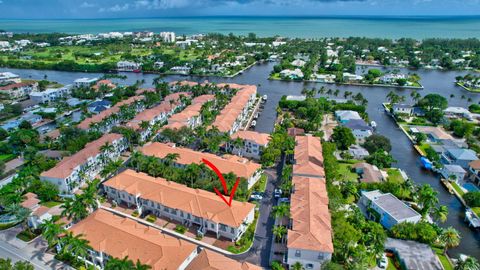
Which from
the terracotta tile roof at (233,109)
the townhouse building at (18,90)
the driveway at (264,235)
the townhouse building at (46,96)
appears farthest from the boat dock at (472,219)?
the townhouse building at (18,90)

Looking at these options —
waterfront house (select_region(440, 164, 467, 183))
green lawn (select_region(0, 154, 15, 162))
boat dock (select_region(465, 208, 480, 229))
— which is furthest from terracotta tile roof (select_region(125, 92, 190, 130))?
boat dock (select_region(465, 208, 480, 229))

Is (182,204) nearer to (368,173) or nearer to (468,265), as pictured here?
(368,173)

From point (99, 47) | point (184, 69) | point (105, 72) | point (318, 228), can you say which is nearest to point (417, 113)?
point (318, 228)

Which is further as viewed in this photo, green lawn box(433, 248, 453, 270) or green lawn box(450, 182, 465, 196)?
green lawn box(450, 182, 465, 196)

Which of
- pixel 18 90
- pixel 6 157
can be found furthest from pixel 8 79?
pixel 6 157

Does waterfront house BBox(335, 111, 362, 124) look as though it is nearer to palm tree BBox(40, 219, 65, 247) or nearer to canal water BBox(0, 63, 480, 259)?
canal water BBox(0, 63, 480, 259)

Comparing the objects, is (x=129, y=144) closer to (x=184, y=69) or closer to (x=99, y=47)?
(x=184, y=69)
